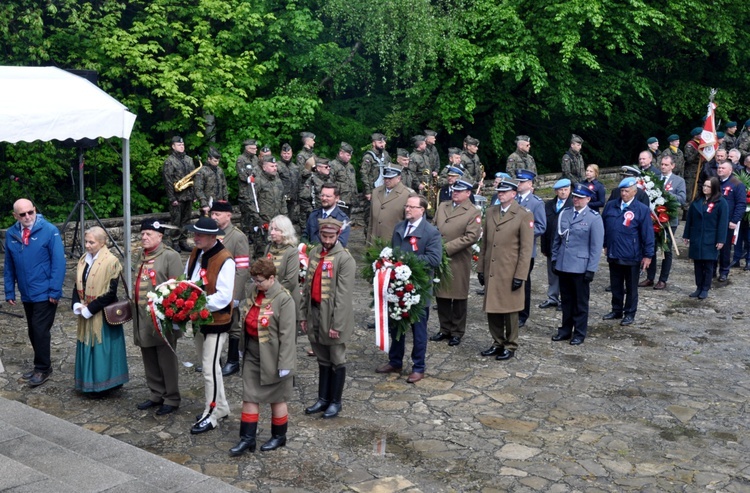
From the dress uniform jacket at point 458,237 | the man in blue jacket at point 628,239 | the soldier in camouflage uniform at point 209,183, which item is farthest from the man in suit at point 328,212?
the soldier in camouflage uniform at point 209,183

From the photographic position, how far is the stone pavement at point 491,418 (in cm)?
732

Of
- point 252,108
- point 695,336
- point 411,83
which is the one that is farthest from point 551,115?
point 695,336

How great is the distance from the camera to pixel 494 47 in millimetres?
21594

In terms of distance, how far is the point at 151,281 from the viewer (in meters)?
8.50

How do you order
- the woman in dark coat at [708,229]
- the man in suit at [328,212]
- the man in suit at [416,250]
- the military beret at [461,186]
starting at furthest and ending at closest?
the woman in dark coat at [708,229] → the military beret at [461,186] → the man in suit at [328,212] → the man in suit at [416,250]

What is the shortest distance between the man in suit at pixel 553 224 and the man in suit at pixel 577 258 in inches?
24.8

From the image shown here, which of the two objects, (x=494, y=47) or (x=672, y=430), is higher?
(x=494, y=47)

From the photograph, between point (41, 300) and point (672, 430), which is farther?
point (41, 300)

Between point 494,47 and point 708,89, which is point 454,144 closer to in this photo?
point 494,47

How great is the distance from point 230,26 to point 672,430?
14.1m

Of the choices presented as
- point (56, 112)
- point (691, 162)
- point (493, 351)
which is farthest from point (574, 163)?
point (56, 112)

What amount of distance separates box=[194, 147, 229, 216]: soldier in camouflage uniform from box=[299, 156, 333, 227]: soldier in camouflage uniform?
149cm

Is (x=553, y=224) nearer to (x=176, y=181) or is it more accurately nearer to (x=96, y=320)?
(x=96, y=320)

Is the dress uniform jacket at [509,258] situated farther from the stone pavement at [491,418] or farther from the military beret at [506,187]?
the stone pavement at [491,418]
